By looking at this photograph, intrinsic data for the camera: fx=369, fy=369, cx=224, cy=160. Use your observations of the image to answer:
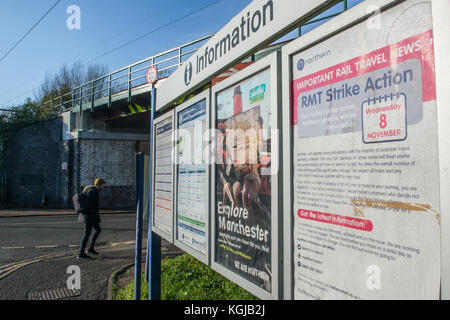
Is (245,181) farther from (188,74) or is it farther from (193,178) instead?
(188,74)

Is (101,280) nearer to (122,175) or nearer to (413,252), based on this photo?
(413,252)

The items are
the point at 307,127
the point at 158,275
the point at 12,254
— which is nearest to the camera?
the point at 307,127

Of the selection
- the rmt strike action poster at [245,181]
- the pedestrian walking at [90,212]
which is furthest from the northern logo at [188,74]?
the pedestrian walking at [90,212]

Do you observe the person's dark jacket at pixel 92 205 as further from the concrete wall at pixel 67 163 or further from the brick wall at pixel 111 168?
the brick wall at pixel 111 168

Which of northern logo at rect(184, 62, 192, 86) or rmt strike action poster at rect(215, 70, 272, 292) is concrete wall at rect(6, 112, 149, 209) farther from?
rmt strike action poster at rect(215, 70, 272, 292)

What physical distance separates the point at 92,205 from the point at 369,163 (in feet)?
24.9

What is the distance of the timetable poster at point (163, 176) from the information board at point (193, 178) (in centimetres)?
29

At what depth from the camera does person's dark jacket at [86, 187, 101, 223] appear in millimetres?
8023

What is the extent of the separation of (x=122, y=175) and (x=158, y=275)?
18628 mm

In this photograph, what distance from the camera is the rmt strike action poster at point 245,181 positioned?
203 cm

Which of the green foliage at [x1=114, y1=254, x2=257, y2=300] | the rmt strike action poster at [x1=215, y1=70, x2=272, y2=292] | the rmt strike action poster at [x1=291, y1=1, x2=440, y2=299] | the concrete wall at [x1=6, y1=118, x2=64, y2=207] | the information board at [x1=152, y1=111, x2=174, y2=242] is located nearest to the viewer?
the rmt strike action poster at [x1=291, y1=1, x2=440, y2=299]

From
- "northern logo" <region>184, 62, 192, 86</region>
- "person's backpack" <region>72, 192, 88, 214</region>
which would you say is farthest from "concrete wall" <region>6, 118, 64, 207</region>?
"northern logo" <region>184, 62, 192, 86</region>

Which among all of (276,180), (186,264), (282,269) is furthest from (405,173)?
(186,264)
